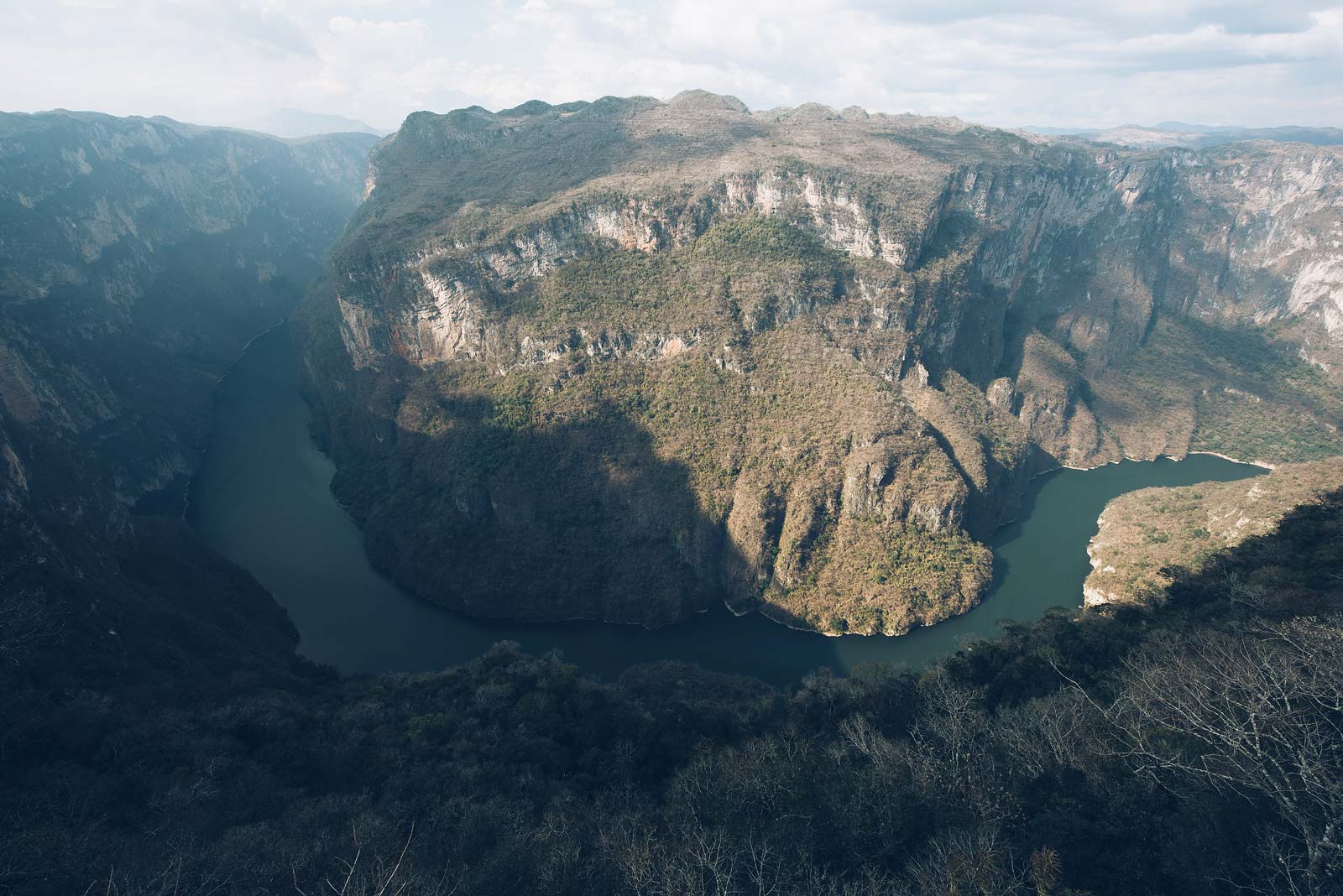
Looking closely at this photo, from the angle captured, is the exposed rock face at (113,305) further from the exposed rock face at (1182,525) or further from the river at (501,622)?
the exposed rock face at (1182,525)

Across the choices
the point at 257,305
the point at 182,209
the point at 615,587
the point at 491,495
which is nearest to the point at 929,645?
the point at 615,587

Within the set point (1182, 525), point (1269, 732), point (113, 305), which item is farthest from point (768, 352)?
point (113, 305)

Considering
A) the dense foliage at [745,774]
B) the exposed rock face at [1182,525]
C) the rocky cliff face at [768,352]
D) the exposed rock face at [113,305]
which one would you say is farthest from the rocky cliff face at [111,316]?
the exposed rock face at [1182,525]

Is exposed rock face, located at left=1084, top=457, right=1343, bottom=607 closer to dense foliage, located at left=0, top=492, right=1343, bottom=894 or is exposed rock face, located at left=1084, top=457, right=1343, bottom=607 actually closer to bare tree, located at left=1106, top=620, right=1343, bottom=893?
dense foliage, located at left=0, top=492, right=1343, bottom=894

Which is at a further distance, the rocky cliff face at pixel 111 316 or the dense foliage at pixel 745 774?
the rocky cliff face at pixel 111 316

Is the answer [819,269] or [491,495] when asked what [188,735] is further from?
[819,269]

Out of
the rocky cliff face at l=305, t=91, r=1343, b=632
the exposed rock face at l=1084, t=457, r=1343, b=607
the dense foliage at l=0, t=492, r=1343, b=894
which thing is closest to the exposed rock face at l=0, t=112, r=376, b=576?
the dense foliage at l=0, t=492, r=1343, b=894

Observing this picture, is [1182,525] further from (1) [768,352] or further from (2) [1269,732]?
(2) [1269,732]
